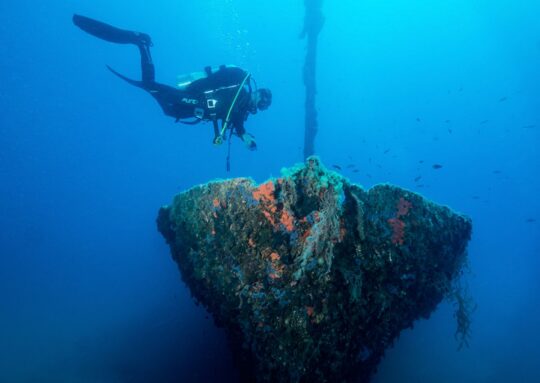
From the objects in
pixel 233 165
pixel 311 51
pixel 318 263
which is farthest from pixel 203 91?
pixel 233 165

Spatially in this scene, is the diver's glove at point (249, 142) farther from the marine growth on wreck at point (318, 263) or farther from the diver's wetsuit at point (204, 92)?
the marine growth on wreck at point (318, 263)

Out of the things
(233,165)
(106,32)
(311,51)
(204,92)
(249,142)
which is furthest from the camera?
(233,165)

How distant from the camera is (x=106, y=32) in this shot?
704 cm

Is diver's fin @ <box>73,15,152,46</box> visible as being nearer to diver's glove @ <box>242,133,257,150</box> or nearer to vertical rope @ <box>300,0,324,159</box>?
diver's glove @ <box>242,133,257,150</box>

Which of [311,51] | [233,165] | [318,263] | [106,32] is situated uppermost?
[233,165]

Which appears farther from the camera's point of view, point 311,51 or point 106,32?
point 311,51

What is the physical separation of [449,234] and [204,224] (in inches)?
110

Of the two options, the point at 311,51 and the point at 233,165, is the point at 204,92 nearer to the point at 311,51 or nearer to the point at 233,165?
the point at 311,51

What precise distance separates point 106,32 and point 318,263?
→ 7075 millimetres

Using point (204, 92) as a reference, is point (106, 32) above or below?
above

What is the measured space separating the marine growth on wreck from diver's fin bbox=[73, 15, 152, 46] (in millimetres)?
5483

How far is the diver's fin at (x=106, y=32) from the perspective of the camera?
22.4 feet

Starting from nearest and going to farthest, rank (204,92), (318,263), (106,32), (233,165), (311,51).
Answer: (318,263) → (106,32) → (204,92) → (311,51) → (233,165)

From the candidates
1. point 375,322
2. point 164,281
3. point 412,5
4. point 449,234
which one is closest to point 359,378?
point 375,322
